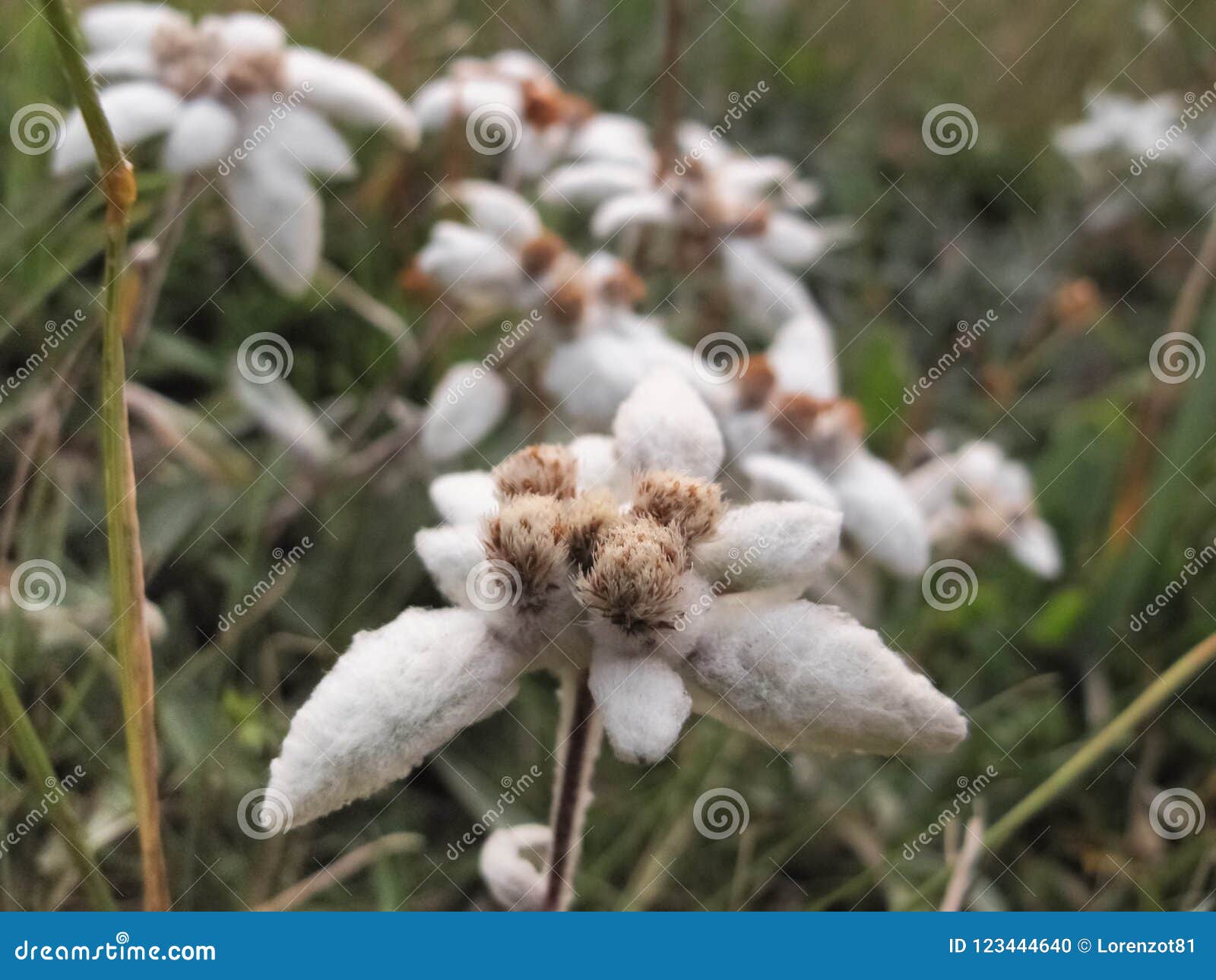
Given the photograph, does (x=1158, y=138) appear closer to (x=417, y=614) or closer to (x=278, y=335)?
(x=278, y=335)

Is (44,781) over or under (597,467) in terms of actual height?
under

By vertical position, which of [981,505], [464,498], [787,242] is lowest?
[464,498]

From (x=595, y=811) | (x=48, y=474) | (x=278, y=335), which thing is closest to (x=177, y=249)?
(x=278, y=335)

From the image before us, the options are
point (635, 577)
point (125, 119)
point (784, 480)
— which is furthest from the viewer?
point (125, 119)

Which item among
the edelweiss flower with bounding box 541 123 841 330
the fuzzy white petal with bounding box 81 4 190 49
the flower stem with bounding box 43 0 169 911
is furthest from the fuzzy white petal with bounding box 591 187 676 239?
the flower stem with bounding box 43 0 169 911

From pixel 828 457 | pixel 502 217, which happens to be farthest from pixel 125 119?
pixel 828 457

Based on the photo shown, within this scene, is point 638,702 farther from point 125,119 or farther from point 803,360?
point 125,119
